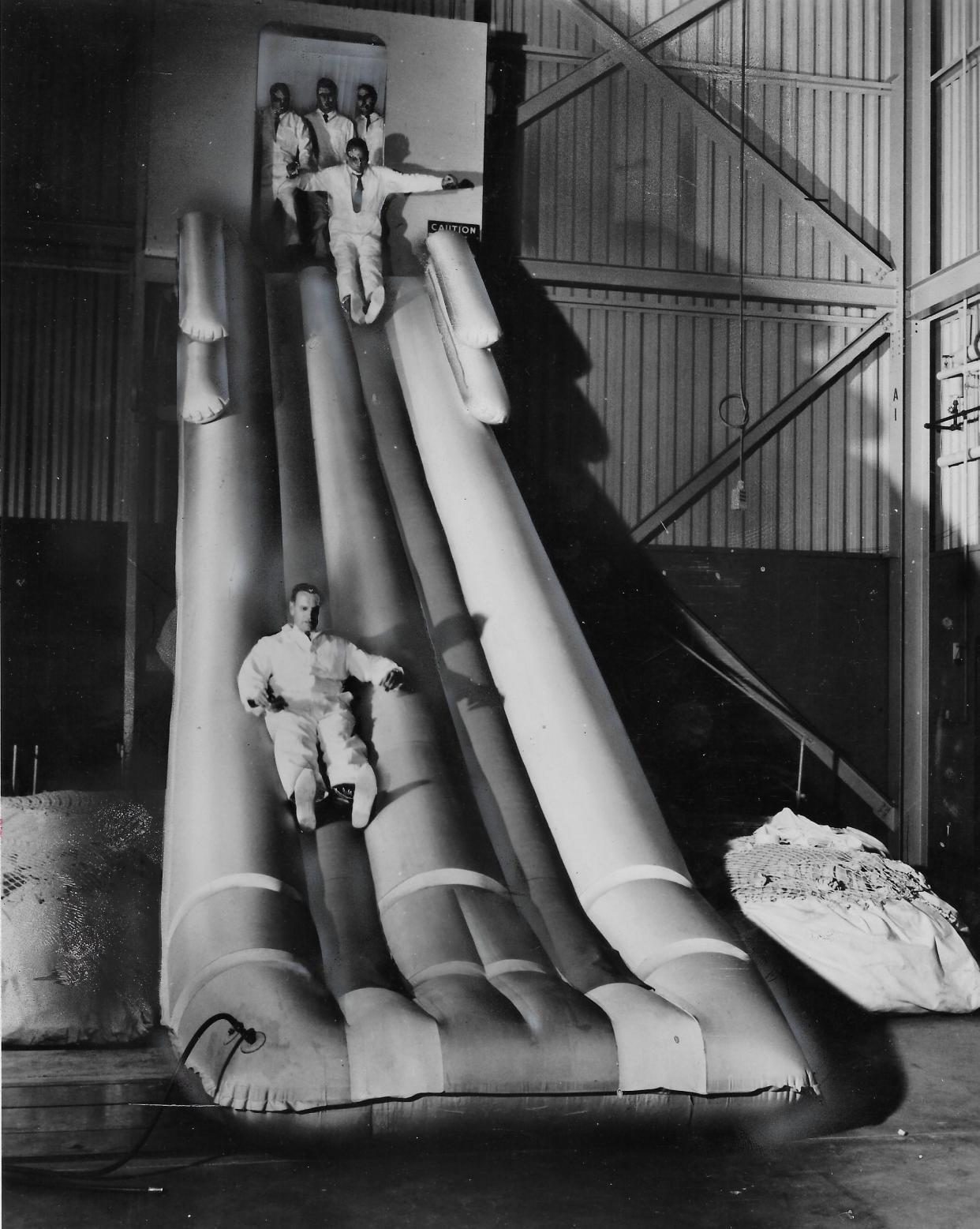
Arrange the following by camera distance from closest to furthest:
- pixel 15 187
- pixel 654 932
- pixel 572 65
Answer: pixel 654 932 → pixel 15 187 → pixel 572 65

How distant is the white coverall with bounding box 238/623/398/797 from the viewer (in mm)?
3320

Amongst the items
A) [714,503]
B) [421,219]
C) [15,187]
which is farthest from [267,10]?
[714,503]

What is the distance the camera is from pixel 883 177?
4816 mm

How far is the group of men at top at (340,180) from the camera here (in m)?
4.24

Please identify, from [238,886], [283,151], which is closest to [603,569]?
[283,151]

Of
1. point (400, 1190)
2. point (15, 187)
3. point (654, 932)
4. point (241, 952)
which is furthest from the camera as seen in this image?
point (15, 187)

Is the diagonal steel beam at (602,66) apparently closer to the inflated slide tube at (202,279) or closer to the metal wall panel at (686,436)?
the metal wall panel at (686,436)

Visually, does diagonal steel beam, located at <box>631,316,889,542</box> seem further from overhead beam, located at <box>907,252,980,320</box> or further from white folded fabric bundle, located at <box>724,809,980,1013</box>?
white folded fabric bundle, located at <box>724,809,980,1013</box>

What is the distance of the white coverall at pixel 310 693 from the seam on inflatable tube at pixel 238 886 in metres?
0.29

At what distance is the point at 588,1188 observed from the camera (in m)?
2.76

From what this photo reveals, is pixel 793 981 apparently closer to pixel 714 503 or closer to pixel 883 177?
pixel 714 503

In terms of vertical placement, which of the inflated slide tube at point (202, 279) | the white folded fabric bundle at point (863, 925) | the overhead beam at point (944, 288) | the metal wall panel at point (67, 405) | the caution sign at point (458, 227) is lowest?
the white folded fabric bundle at point (863, 925)

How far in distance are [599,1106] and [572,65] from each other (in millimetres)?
3948

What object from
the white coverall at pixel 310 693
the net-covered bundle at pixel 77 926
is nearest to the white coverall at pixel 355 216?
the white coverall at pixel 310 693
